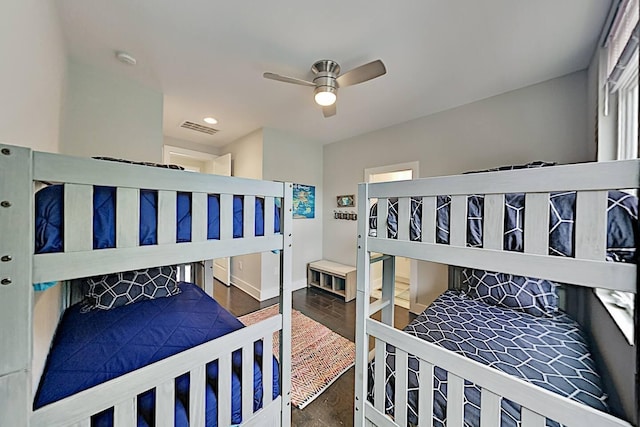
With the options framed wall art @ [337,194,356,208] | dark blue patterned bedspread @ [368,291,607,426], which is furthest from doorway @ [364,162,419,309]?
dark blue patterned bedspread @ [368,291,607,426]

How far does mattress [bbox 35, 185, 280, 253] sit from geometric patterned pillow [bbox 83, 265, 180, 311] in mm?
935

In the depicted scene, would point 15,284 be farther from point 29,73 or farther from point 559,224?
point 559,224

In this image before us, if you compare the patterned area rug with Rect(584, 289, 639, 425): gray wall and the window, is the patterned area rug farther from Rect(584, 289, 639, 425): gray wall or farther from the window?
the window

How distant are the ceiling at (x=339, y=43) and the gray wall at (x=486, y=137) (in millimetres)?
147

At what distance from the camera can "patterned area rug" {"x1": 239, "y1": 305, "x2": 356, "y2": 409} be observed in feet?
5.86

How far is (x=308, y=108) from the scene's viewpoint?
2811 mm

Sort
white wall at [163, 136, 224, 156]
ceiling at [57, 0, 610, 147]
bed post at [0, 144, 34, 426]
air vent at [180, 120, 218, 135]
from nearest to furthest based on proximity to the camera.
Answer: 1. bed post at [0, 144, 34, 426]
2. ceiling at [57, 0, 610, 147]
3. air vent at [180, 120, 218, 135]
4. white wall at [163, 136, 224, 156]

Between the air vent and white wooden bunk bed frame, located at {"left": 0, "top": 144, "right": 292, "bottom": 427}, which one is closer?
white wooden bunk bed frame, located at {"left": 0, "top": 144, "right": 292, "bottom": 427}

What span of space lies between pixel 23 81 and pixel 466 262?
6.48 feet

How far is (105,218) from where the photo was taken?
2.48 feet

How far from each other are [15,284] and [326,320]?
2.66m

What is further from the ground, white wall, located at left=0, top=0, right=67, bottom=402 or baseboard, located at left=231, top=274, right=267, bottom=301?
white wall, located at left=0, top=0, right=67, bottom=402

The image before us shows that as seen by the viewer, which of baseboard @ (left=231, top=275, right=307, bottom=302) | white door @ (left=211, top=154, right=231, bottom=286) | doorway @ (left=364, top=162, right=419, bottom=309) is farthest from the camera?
white door @ (left=211, top=154, right=231, bottom=286)

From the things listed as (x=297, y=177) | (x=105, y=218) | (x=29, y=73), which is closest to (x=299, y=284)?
(x=297, y=177)
